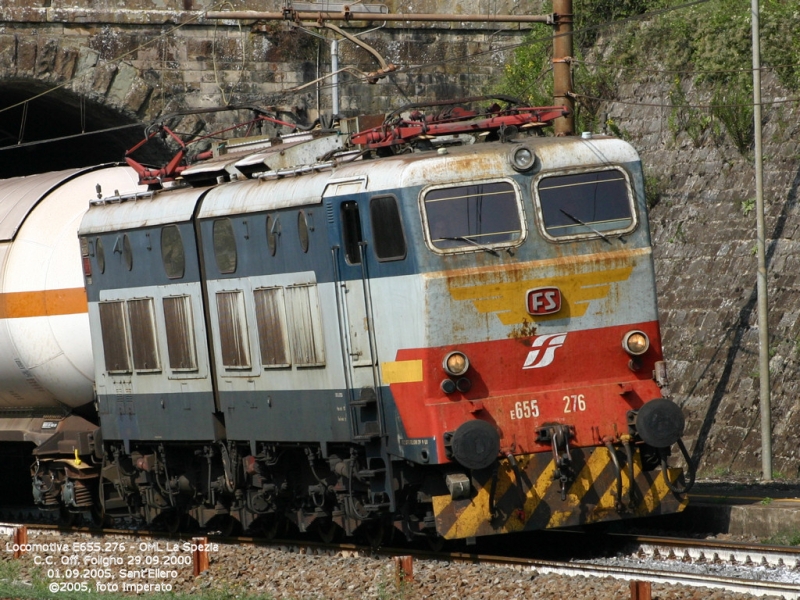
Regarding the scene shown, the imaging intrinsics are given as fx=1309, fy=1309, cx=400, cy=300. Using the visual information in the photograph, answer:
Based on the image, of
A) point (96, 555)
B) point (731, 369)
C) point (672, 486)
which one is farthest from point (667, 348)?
point (96, 555)

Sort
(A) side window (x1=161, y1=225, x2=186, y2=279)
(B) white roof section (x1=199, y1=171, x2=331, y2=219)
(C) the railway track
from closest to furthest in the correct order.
A: (C) the railway track → (B) white roof section (x1=199, y1=171, x2=331, y2=219) → (A) side window (x1=161, y1=225, x2=186, y2=279)

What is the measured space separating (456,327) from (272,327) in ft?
7.19

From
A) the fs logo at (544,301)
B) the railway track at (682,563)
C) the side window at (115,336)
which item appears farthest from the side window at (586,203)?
the side window at (115,336)

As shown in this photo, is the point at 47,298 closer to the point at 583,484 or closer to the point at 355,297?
the point at 355,297

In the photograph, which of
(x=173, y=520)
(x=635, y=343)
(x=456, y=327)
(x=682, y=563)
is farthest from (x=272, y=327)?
(x=173, y=520)

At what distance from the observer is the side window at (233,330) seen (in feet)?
41.7

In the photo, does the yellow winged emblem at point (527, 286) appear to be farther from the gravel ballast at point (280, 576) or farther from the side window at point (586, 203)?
the gravel ballast at point (280, 576)

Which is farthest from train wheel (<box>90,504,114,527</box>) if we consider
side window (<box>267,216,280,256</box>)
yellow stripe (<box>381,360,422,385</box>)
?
yellow stripe (<box>381,360,422,385</box>)

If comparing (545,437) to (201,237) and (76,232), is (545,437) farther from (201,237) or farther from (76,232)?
(76,232)

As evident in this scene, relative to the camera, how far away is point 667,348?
61.8 feet

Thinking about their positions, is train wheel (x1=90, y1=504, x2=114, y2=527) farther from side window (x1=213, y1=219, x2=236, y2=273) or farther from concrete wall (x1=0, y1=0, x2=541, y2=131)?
concrete wall (x1=0, y1=0, x2=541, y2=131)

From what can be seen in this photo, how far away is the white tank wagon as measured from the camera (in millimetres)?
15570

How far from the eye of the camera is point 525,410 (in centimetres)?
1111

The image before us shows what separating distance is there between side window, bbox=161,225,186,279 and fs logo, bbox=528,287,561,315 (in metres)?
4.04
